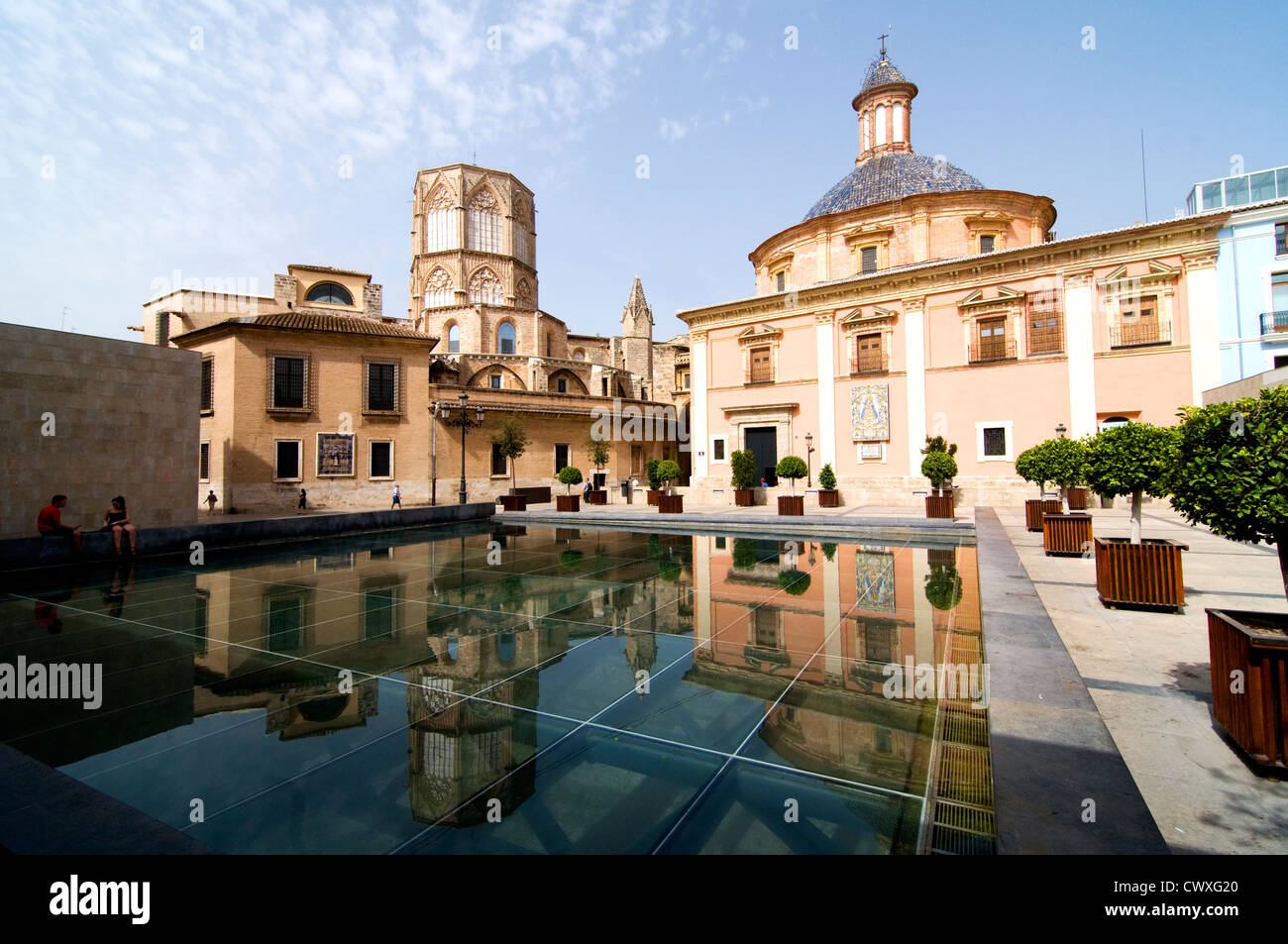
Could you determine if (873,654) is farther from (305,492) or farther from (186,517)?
(305,492)

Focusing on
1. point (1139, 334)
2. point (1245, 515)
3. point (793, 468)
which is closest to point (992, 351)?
point (1139, 334)

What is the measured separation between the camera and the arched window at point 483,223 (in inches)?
1610

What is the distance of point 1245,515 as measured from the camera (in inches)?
127

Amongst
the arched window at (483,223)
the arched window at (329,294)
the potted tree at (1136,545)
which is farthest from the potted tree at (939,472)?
the arched window at (483,223)

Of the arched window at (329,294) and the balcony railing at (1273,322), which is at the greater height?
the arched window at (329,294)

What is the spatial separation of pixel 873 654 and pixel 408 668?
3678mm

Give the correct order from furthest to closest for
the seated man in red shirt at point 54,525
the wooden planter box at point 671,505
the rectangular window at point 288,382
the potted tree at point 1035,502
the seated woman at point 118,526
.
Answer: the rectangular window at point 288,382 → the wooden planter box at point 671,505 → the potted tree at point 1035,502 → the seated woman at point 118,526 → the seated man in red shirt at point 54,525

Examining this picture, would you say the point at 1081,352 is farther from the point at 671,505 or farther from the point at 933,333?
the point at 671,505

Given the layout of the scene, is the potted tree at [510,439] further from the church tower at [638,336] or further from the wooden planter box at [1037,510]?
the wooden planter box at [1037,510]

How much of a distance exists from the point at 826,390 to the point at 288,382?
72.4ft

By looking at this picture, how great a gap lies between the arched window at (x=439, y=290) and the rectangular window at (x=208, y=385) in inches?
739

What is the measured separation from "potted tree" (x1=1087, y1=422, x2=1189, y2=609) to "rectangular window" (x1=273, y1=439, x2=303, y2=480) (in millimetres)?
25522

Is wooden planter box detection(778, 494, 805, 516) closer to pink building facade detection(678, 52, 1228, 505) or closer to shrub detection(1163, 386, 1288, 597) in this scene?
pink building facade detection(678, 52, 1228, 505)

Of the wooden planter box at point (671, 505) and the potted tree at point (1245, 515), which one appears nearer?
the potted tree at point (1245, 515)
